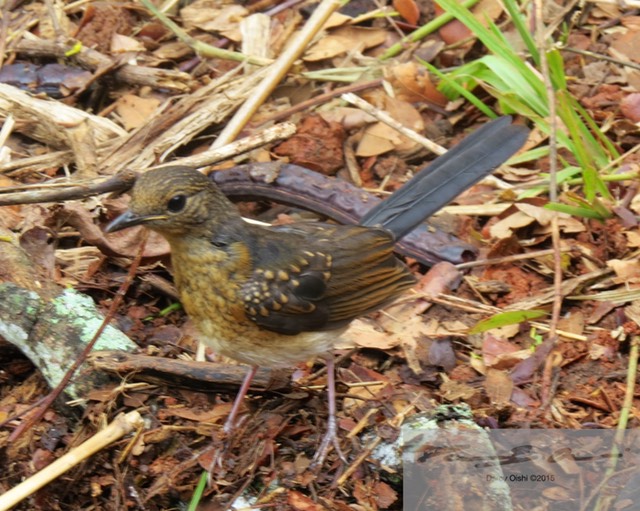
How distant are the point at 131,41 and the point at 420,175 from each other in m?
2.60

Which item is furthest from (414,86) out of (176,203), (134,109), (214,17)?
(176,203)

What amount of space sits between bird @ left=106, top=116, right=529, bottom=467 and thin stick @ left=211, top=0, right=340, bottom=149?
1408 mm

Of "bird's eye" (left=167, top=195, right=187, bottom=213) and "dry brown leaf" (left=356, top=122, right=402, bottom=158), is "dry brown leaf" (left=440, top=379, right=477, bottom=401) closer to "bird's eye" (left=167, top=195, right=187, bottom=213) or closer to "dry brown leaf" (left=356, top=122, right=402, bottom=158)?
"bird's eye" (left=167, top=195, right=187, bottom=213)

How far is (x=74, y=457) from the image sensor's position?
3805 mm

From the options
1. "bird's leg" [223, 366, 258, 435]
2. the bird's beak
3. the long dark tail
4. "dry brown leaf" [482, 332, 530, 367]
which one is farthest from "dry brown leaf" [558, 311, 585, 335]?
the bird's beak

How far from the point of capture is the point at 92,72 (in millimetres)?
6285

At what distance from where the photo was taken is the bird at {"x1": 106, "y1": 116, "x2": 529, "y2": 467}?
407 cm

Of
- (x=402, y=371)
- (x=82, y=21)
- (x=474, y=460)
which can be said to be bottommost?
(x=402, y=371)

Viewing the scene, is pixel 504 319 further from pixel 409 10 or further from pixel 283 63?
pixel 409 10

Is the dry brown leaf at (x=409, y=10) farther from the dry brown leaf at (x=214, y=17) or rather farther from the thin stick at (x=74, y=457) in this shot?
the thin stick at (x=74, y=457)

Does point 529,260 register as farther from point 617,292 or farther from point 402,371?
point 402,371

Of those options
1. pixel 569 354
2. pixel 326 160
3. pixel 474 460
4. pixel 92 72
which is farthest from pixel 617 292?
pixel 92 72

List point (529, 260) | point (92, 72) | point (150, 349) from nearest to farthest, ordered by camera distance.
Answer: point (150, 349) → point (529, 260) → point (92, 72)

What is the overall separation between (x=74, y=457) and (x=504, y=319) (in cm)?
211
